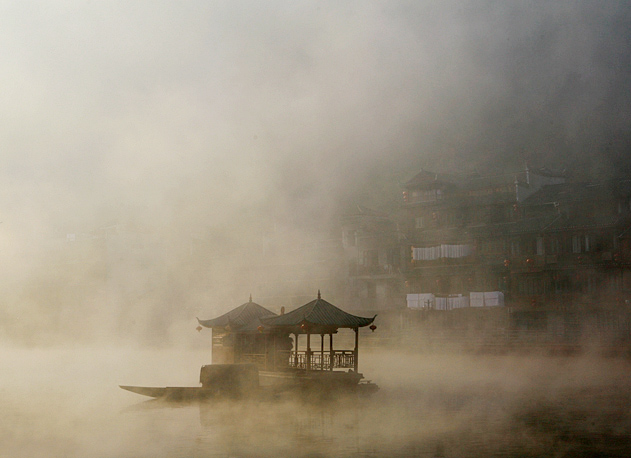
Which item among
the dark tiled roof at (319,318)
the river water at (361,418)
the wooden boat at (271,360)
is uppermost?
the dark tiled roof at (319,318)

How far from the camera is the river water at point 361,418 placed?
19.4m

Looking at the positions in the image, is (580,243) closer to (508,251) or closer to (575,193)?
(575,193)

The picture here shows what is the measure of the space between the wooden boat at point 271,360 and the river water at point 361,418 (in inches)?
23.3


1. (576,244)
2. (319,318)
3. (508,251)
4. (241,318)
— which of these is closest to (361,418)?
(319,318)

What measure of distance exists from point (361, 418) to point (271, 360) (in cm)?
756

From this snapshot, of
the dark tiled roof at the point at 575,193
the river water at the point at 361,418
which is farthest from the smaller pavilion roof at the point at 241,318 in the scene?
the dark tiled roof at the point at 575,193

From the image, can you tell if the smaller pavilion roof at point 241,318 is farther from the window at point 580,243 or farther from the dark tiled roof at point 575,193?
the dark tiled roof at point 575,193

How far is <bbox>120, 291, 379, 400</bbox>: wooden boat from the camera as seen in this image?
86.2 ft

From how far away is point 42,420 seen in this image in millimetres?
25312

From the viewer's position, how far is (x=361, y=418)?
952 inches

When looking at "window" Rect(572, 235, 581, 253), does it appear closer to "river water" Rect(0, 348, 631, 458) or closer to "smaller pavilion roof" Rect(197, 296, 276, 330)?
"river water" Rect(0, 348, 631, 458)

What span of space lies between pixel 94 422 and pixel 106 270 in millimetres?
46965

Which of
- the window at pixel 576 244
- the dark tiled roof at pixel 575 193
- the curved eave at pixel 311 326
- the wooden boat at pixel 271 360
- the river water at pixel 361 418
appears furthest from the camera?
the dark tiled roof at pixel 575 193

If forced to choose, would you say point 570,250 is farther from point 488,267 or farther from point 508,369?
point 508,369
